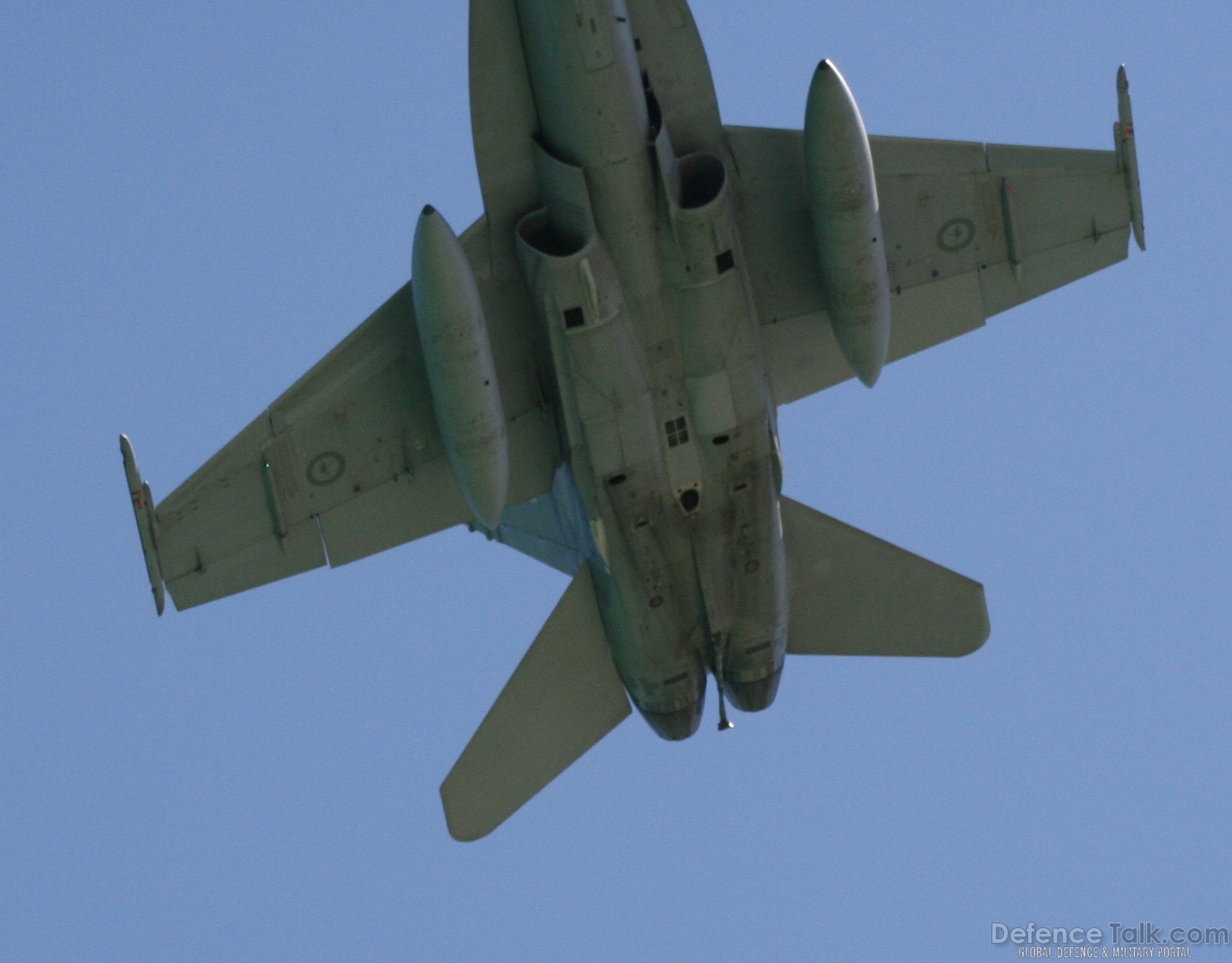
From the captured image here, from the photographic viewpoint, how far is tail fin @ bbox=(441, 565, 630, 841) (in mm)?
16281

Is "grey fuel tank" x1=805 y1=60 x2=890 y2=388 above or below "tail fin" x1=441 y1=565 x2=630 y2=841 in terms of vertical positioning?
above

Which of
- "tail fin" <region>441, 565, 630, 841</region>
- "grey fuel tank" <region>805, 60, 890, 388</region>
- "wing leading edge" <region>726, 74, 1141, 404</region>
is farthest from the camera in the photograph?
"tail fin" <region>441, 565, 630, 841</region>

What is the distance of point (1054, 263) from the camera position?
1617 centimetres

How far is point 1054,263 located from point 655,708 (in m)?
4.64

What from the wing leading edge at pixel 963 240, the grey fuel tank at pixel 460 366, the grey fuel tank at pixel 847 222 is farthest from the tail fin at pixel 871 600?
the grey fuel tank at pixel 460 366

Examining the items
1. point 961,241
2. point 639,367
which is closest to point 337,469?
point 639,367

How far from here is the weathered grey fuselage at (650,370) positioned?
14469 mm

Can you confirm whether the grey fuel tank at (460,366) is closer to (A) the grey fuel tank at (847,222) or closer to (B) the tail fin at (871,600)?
(A) the grey fuel tank at (847,222)

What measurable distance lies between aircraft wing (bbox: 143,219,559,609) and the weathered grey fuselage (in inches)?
28.9

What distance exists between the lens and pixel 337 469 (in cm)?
1599

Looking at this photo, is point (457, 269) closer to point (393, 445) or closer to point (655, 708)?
point (393, 445)

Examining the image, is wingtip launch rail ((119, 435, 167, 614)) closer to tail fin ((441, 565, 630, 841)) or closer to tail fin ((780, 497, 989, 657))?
tail fin ((441, 565, 630, 841))

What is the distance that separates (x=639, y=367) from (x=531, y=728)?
3246mm

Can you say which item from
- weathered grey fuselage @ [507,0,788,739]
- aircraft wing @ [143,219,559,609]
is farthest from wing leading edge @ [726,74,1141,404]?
aircraft wing @ [143,219,559,609]
